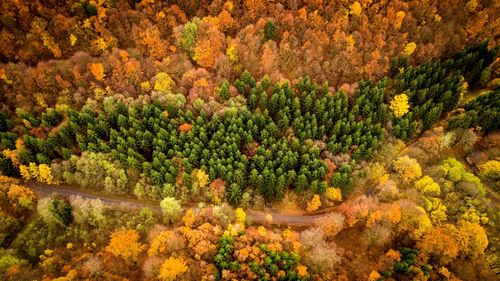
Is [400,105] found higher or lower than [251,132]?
higher

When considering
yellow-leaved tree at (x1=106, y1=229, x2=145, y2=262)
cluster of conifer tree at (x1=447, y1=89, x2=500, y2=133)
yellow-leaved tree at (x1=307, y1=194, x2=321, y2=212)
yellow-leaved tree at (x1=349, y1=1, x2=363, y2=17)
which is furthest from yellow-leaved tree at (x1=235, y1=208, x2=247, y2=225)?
yellow-leaved tree at (x1=349, y1=1, x2=363, y2=17)

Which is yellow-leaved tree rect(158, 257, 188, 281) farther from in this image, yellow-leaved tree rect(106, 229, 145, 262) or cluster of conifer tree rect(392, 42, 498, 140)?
cluster of conifer tree rect(392, 42, 498, 140)

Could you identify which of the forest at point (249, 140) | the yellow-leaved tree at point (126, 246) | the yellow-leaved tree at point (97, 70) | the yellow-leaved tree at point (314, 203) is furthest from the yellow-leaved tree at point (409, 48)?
the yellow-leaved tree at point (126, 246)

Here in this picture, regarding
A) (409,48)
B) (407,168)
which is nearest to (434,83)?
(409,48)

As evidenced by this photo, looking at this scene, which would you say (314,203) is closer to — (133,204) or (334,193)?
(334,193)

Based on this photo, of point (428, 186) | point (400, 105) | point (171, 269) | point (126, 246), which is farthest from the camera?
point (400, 105)

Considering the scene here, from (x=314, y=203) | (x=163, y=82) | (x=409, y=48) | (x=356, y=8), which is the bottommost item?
(x=314, y=203)
